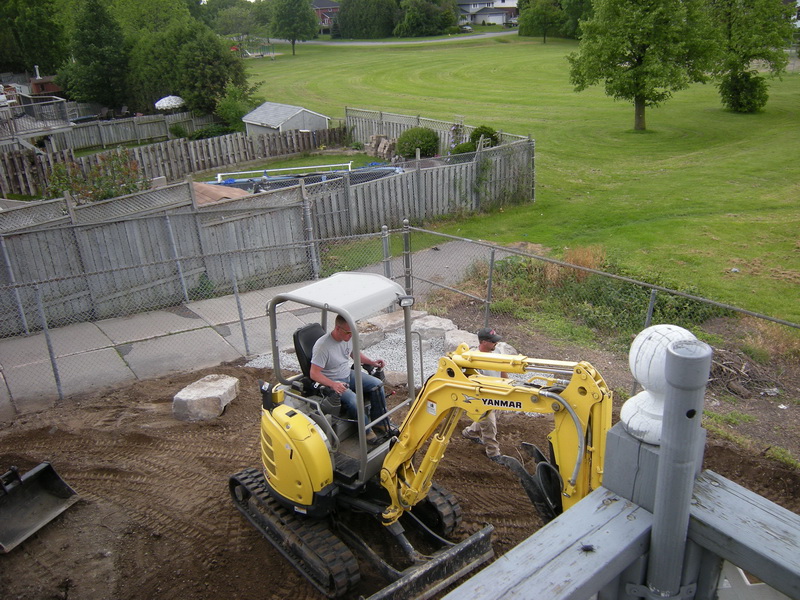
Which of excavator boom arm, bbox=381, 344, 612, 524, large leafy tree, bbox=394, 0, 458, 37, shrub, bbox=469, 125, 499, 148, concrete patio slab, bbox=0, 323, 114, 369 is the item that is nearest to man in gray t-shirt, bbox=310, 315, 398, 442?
excavator boom arm, bbox=381, 344, 612, 524

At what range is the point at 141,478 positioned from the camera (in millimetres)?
8094

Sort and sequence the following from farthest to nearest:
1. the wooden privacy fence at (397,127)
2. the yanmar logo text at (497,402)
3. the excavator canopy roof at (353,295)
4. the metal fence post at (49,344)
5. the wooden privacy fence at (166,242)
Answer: the wooden privacy fence at (397,127)
the wooden privacy fence at (166,242)
the metal fence post at (49,344)
the excavator canopy roof at (353,295)
the yanmar logo text at (497,402)

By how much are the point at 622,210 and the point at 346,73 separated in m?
39.2

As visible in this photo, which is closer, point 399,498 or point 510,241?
point 399,498

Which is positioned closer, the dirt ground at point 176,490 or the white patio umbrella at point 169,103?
the dirt ground at point 176,490

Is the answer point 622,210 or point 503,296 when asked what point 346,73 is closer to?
point 622,210

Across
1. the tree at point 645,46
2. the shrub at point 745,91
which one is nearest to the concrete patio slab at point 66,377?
the tree at point 645,46

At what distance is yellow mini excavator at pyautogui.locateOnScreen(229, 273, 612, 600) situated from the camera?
504 centimetres

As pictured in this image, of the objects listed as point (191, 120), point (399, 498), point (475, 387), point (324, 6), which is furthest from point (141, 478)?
point (324, 6)

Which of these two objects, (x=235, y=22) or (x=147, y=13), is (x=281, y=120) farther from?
(x=235, y=22)

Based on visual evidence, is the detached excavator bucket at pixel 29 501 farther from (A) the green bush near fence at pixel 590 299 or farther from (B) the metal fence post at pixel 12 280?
(A) the green bush near fence at pixel 590 299

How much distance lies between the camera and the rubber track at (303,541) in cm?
592

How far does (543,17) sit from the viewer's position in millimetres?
66438

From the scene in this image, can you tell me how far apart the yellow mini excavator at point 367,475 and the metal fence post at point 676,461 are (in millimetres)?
2798
